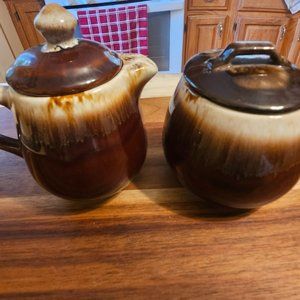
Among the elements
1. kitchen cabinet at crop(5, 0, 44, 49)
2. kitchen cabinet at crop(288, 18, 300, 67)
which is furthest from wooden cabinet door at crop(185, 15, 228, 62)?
kitchen cabinet at crop(5, 0, 44, 49)

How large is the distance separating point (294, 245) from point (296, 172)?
11 cm

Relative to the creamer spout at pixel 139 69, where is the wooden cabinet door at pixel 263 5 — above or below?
below

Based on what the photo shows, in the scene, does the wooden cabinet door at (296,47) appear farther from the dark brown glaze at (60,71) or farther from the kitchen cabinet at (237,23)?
the dark brown glaze at (60,71)

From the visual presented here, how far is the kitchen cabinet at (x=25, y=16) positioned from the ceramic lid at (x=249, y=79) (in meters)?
1.39

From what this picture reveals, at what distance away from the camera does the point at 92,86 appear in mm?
291

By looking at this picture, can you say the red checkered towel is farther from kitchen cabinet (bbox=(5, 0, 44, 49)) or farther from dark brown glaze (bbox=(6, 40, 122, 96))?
dark brown glaze (bbox=(6, 40, 122, 96))

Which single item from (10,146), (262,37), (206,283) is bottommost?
(262,37)

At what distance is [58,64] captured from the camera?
0.29m

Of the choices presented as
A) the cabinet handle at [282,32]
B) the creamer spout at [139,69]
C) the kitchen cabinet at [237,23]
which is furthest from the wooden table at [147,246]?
the cabinet handle at [282,32]

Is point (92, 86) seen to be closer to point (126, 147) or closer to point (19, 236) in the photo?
point (126, 147)

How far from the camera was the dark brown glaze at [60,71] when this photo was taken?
0.28 meters

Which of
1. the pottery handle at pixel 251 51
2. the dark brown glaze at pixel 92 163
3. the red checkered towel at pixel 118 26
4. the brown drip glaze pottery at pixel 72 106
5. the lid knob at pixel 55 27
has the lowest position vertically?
the red checkered towel at pixel 118 26

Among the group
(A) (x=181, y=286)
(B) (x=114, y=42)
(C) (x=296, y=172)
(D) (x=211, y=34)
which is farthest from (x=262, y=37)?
(A) (x=181, y=286)

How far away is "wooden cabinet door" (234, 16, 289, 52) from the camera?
148cm
